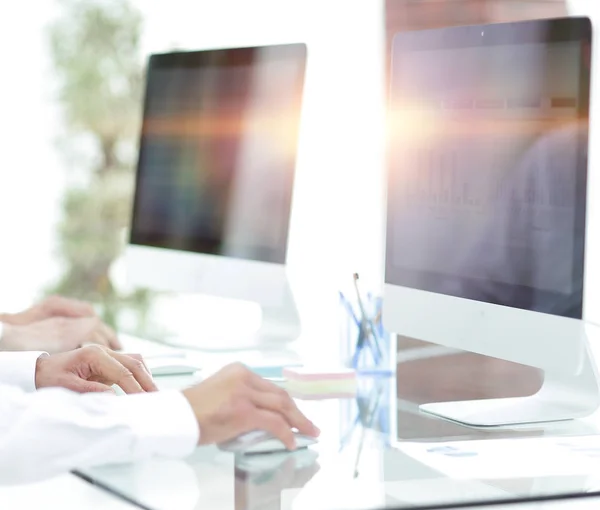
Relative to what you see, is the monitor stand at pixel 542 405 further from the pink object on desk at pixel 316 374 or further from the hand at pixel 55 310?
the hand at pixel 55 310

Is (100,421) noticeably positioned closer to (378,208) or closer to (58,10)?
(378,208)

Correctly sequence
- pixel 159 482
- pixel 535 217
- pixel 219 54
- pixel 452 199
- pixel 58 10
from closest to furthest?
pixel 159 482, pixel 535 217, pixel 452 199, pixel 219 54, pixel 58 10

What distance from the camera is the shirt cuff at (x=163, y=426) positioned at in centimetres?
117

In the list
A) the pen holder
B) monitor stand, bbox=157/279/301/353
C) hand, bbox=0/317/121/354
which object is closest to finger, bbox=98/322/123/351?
hand, bbox=0/317/121/354

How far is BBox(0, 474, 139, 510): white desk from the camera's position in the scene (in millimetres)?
1392

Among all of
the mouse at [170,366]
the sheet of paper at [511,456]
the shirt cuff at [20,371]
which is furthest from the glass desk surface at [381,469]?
the mouse at [170,366]

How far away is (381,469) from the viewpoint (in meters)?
1.34

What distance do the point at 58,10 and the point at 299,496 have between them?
6.53 m

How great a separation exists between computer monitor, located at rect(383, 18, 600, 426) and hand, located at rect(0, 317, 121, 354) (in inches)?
25.7

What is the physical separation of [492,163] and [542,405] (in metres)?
0.38

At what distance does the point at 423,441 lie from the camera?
1.50 meters

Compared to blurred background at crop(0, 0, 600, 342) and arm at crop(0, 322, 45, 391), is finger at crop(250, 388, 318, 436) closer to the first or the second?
arm at crop(0, 322, 45, 391)

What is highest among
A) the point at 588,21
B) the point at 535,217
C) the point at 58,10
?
the point at 58,10

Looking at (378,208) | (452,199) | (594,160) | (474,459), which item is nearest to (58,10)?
(378,208)
